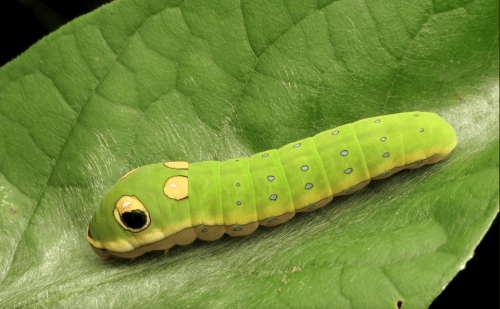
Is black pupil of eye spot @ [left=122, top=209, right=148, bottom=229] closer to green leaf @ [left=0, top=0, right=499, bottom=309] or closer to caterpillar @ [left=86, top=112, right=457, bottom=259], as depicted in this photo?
caterpillar @ [left=86, top=112, right=457, bottom=259]

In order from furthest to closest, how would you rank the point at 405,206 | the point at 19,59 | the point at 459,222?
the point at 19,59, the point at 405,206, the point at 459,222

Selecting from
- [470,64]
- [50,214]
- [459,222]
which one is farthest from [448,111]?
[50,214]

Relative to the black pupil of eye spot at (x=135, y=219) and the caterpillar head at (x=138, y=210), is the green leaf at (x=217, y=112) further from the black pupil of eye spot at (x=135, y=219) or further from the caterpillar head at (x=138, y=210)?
the black pupil of eye spot at (x=135, y=219)

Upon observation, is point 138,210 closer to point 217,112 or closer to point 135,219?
point 135,219

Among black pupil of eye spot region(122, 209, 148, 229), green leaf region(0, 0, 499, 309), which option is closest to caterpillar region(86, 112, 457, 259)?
black pupil of eye spot region(122, 209, 148, 229)

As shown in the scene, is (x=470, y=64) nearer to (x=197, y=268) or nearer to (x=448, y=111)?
(x=448, y=111)

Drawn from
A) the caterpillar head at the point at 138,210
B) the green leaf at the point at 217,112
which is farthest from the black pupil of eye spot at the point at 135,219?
the green leaf at the point at 217,112

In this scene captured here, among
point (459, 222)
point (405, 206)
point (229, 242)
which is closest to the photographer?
point (459, 222)
